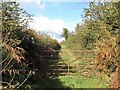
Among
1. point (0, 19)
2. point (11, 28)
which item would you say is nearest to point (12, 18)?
point (11, 28)

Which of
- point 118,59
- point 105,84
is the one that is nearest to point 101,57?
point 118,59

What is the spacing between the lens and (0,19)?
7844 mm

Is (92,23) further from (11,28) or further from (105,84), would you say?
(11,28)

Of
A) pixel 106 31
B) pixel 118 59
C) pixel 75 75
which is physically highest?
pixel 106 31

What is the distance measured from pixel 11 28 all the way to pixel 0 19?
1.02 meters

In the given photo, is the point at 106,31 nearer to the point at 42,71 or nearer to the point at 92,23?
the point at 92,23

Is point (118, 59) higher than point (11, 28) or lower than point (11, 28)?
lower

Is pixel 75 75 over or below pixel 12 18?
below

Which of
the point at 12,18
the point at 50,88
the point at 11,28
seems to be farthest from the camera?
the point at 50,88

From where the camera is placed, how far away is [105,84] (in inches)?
436

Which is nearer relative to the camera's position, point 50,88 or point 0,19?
point 0,19

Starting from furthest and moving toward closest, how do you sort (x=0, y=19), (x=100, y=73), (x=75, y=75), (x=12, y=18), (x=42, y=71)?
(x=75, y=75), (x=42, y=71), (x=100, y=73), (x=12, y=18), (x=0, y=19)

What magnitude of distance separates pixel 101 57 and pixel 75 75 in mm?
6328

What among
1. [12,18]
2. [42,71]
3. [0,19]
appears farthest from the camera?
[42,71]
